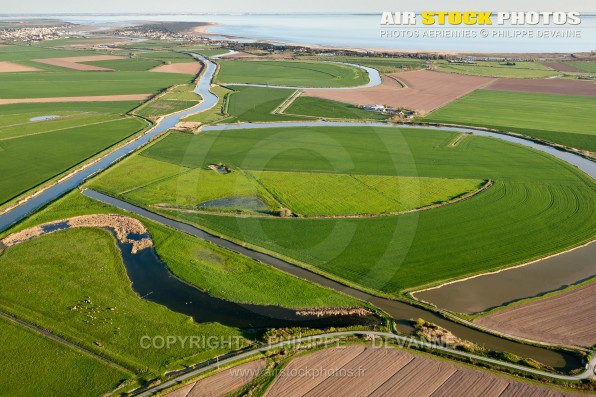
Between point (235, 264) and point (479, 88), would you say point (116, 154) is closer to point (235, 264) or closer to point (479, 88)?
point (235, 264)

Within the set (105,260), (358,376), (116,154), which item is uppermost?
(116,154)

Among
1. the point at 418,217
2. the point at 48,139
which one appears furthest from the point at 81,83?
the point at 418,217

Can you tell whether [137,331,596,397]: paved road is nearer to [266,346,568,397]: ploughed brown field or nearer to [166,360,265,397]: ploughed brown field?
[166,360,265,397]: ploughed brown field

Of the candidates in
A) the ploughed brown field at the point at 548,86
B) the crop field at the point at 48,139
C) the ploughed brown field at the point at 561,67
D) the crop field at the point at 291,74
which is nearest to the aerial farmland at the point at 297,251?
the crop field at the point at 48,139

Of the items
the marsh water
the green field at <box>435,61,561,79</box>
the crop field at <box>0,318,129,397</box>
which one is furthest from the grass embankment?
the green field at <box>435,61,561,79</box>

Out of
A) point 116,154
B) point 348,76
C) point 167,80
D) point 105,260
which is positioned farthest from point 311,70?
point 105,260

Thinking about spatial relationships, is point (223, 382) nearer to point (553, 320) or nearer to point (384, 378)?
point (384, 378)

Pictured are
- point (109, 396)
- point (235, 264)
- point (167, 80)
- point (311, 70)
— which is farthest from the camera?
point (311, 70)
